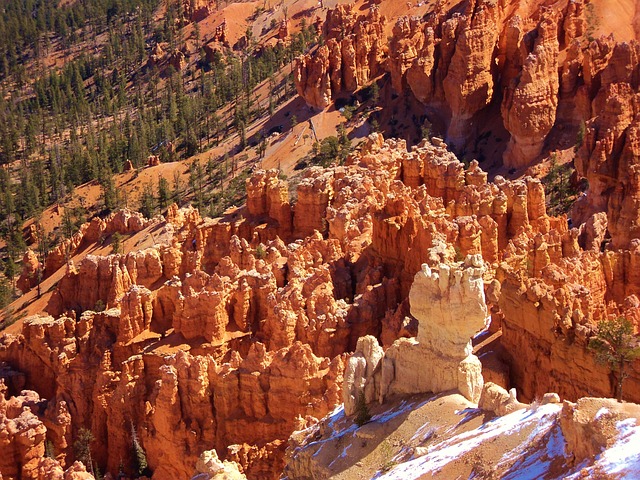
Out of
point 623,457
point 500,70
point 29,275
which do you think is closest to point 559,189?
point 500,70

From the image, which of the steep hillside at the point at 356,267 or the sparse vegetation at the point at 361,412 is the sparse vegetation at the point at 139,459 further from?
the sparse vegetation at the point at 361,412

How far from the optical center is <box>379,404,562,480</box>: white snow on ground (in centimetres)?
1964

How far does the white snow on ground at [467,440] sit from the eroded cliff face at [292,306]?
2713 millimetres

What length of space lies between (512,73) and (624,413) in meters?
65.7

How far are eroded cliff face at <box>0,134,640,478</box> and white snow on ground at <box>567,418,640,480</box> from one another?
22.9ft

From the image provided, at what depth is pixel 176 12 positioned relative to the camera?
176375 mm

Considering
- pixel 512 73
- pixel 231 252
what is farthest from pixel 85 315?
pixel 512 73

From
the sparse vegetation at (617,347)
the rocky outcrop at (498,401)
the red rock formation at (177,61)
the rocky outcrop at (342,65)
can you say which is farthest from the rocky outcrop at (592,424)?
the red rock formation at (177,61)

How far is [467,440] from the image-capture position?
20.2 meters

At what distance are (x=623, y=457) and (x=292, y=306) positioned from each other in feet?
84.7

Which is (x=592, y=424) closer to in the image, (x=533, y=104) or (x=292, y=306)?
(x=292, y=306)

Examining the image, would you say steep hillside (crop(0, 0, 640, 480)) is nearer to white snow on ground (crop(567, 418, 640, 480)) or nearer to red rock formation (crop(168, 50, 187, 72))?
white snow on ground (crop(567, 418, 640, 480))

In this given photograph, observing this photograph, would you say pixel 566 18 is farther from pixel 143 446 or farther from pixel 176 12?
pixel 176 12

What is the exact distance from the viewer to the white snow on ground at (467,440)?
64.4ft
